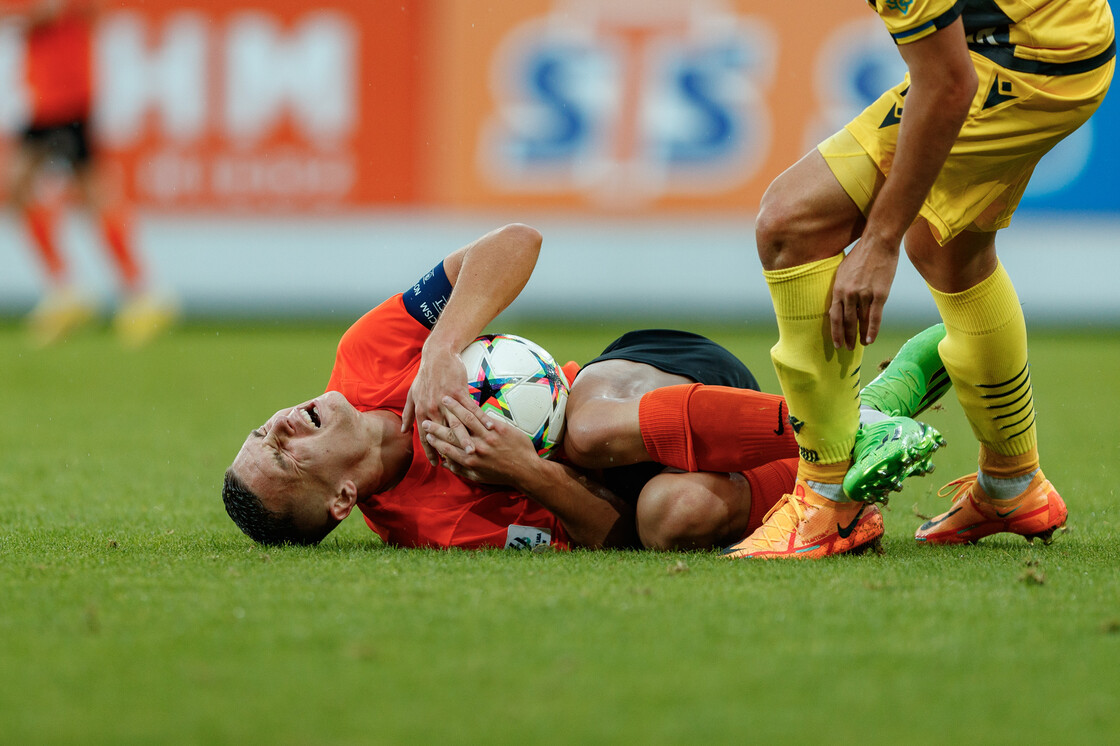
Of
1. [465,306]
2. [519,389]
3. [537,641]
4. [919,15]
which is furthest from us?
[465,306]

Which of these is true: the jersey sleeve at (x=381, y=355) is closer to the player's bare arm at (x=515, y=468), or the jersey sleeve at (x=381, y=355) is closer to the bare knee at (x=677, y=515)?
the player's bare arm at (x=515, y=468)

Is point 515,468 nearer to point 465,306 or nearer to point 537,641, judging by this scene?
point 465,306

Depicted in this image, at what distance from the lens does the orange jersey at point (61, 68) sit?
11633 mm

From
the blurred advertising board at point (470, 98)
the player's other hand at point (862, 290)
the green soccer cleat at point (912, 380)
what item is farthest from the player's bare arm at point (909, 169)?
the blurred advertising board at point (470, 98)

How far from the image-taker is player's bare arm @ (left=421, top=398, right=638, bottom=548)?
9.22 ft

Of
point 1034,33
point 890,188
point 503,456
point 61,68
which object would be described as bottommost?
point 61,68

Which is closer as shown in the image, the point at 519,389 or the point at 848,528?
the point at 848,528

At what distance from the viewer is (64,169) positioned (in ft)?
38.4

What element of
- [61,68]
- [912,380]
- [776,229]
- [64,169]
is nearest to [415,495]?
[776,229]

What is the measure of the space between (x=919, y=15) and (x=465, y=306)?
1.24m

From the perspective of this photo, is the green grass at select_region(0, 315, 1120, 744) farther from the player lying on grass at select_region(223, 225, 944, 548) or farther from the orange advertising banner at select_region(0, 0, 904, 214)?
the orange advertising banner at select_region(0, 0, 904, 214)

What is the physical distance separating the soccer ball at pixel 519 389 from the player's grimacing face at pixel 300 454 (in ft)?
1.02

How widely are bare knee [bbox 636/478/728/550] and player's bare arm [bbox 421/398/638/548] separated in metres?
0.11

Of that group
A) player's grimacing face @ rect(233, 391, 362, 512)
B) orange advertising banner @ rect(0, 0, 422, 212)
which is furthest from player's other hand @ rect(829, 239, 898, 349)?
orange advertising banner @ rect(0, 0, 422, 212)
